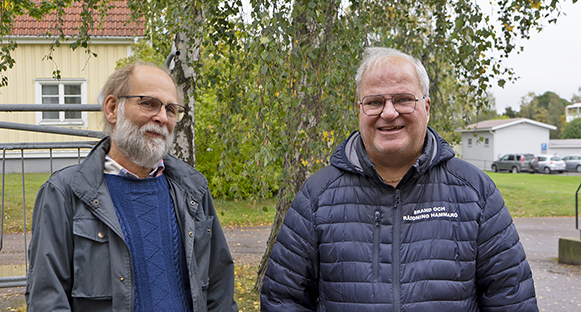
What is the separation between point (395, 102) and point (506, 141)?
155ft

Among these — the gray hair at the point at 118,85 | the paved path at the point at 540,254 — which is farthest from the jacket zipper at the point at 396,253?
the paved path at the point at 540,254

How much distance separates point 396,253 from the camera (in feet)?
5.76

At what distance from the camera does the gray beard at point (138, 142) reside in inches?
79.9

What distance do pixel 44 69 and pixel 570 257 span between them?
15.6 metres

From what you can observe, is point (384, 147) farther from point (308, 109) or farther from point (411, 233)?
point (308, 109)

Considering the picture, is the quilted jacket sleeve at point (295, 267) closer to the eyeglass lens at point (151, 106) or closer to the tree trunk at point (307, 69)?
the eyeglass lens at point (151, 106)

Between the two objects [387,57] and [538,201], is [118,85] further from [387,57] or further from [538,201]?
[538,201]

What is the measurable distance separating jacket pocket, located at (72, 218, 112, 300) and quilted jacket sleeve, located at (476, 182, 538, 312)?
1413 millimetres

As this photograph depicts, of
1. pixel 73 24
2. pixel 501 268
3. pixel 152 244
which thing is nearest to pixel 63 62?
pixel 73 24

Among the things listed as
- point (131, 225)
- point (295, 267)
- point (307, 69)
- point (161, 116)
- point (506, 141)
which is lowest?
point (295, 267)

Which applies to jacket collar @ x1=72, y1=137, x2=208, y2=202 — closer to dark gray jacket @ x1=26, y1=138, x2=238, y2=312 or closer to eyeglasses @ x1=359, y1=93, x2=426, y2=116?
dark gray jacket @ x1=26, y1=138, x2=238, y2=312

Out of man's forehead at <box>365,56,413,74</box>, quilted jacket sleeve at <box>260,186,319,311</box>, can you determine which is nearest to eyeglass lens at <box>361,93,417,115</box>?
man's forehead at <box>365,56,413,74</box>

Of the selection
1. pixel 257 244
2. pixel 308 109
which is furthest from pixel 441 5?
pixel 257 244

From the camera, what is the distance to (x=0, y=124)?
3.46 m
